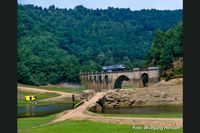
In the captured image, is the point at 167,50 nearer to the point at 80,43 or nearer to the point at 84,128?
the point at 80,43

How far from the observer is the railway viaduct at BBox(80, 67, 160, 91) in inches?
2527

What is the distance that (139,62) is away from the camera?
2963 inches

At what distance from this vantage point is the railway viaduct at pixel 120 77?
211ft

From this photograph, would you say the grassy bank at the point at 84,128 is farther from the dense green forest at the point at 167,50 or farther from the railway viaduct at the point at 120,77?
the railway viaduct at the point at 120,77

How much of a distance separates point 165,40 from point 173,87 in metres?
14.3

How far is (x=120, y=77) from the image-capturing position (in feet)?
233

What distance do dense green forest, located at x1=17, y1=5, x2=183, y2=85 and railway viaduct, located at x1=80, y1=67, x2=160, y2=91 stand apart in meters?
1.34

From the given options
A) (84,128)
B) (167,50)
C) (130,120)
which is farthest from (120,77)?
(84,128)

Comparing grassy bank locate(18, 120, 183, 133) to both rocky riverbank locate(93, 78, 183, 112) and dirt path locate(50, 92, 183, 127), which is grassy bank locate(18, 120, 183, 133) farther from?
rocky riverbank locate(93, 78, 183, 112)

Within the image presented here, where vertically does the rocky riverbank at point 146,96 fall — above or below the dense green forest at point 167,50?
below

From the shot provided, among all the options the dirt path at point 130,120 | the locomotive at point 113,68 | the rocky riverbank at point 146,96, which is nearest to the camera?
the dirt path at point 130,120

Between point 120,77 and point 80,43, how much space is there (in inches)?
302

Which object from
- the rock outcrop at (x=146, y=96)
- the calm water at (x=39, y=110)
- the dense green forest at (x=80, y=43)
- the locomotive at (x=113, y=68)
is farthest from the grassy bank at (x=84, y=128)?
the locomotive at (x=113, y=68)

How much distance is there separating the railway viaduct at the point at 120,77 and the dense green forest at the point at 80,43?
1338mm
